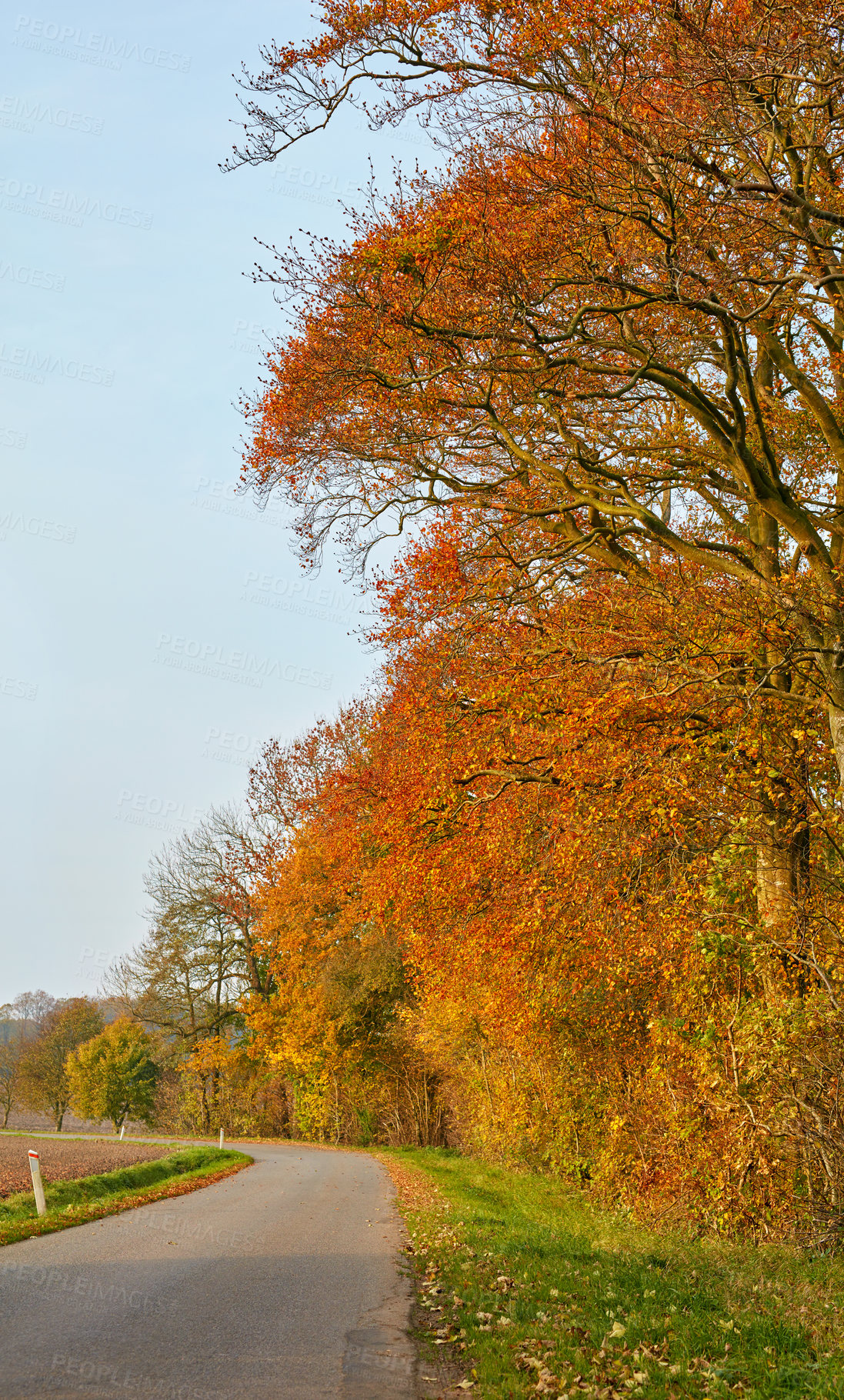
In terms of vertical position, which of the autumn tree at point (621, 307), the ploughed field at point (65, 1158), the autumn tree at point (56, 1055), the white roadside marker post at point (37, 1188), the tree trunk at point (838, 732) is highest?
the autumn tree at point (621, 307)

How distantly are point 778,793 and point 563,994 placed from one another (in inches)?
221

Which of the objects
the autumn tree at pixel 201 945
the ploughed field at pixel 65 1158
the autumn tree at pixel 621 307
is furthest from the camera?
the autumn tree at pixel 201 945

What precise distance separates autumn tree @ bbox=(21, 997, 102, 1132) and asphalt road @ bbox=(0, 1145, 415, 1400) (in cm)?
5243

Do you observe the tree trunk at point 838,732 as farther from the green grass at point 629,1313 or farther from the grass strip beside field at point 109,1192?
the grass strip beside field at point 109,1192

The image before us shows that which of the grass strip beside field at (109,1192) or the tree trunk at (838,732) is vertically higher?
→ the tree trunk at (838,732)

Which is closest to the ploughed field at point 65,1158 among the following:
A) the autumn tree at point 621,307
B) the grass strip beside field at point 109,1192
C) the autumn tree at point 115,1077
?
the grass strip beside field at point 109,1192

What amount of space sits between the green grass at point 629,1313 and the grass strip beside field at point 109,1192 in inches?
164

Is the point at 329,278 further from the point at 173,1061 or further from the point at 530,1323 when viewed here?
the point at 173,1061

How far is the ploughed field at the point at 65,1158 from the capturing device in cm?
1445

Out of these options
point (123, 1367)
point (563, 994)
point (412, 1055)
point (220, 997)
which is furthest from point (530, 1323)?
point (220, 997)

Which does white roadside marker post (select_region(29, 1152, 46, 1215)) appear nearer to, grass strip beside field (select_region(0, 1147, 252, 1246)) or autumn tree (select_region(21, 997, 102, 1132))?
grass strip beside field (select_region(0, 1147, 252, 1246))

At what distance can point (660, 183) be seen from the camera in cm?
A: 907

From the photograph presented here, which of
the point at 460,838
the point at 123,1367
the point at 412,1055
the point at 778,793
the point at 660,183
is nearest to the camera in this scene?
the point at 123,1367

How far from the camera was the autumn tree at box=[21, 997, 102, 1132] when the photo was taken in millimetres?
59281
